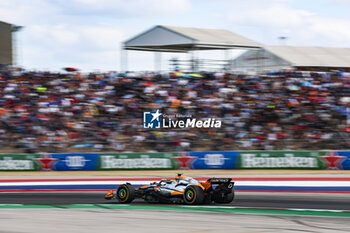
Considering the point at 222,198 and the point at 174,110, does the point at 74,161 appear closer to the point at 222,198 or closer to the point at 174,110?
the point at 174,110

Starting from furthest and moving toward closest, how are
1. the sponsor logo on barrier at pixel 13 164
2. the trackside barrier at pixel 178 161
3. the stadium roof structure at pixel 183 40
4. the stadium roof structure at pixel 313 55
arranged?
the stadium roof structure at pixel 313 55 < the stadium roof structure at pixel 183 40 < the sponsor logo on barrier at pixel 13 164 < the trackside barrier at pixel 178 161

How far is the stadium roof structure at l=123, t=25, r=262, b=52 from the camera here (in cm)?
2805

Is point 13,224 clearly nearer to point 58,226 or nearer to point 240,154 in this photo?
point 58,226

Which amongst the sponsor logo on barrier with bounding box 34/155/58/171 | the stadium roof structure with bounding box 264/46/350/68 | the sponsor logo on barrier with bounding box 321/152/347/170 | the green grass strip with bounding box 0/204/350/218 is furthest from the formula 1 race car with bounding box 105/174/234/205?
the stadium roof structure with bounding box 264/46/350/68

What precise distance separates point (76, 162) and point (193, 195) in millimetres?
10931

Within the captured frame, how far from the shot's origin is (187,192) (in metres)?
12.3

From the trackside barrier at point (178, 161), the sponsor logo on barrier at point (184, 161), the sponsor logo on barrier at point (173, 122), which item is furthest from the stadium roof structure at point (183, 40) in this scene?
the trackside barrier at point (178, 161)

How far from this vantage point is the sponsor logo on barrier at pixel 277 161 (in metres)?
20.9

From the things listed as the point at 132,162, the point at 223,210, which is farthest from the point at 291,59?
the point at 223,210

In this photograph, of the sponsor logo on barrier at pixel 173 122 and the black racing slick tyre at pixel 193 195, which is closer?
the black racing slick tyre at pixel 193 195

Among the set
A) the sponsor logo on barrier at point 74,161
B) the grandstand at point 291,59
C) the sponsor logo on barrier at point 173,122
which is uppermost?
the grandstand at point 291,59

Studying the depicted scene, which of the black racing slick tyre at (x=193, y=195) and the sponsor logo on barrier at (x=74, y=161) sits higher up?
the black racing slick tyre at (x=193, y=195)

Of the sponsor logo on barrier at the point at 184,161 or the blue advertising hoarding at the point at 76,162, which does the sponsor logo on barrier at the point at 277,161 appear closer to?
the sponsor logo on barrier at the point at 184,161

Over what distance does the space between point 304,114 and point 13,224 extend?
52.2 ft
